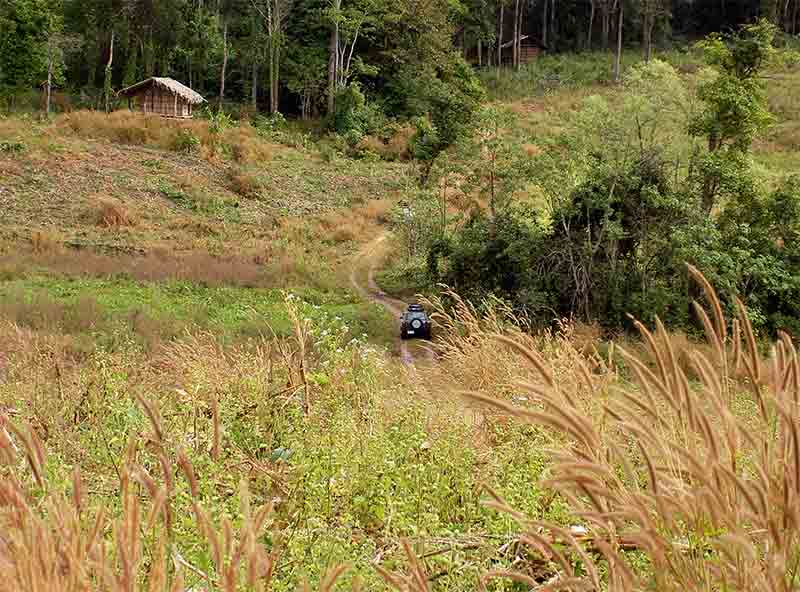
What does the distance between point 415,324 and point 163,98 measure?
24.3m

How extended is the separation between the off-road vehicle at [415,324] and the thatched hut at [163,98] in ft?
76.2

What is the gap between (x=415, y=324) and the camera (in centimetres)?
1375

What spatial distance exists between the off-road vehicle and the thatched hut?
2322 centimetres

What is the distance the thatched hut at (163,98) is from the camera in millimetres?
33938

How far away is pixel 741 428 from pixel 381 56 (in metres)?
42.6

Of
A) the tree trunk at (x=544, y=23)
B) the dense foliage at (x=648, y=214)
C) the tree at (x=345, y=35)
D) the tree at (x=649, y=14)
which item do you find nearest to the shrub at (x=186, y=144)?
the tree at (x=345, y=35)

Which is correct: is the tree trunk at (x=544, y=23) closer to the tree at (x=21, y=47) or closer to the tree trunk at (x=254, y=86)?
the tree trunk at (x=254, y=86)

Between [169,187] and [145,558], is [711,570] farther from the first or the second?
[169,187]

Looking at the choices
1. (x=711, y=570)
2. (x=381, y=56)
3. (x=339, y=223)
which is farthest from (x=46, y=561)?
(x=381, y=56)

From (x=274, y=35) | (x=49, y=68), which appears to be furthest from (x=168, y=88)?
(x=274, y=35)

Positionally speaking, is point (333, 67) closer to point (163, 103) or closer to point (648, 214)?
point (163, 103)

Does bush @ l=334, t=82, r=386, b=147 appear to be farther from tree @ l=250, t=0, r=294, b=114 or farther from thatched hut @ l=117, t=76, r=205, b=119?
thatched hut @ l=117, t=76, r=205, b=119

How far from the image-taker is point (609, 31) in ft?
173

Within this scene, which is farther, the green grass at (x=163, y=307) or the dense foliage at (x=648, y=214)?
the dense foliage at (x=648, y=214)
